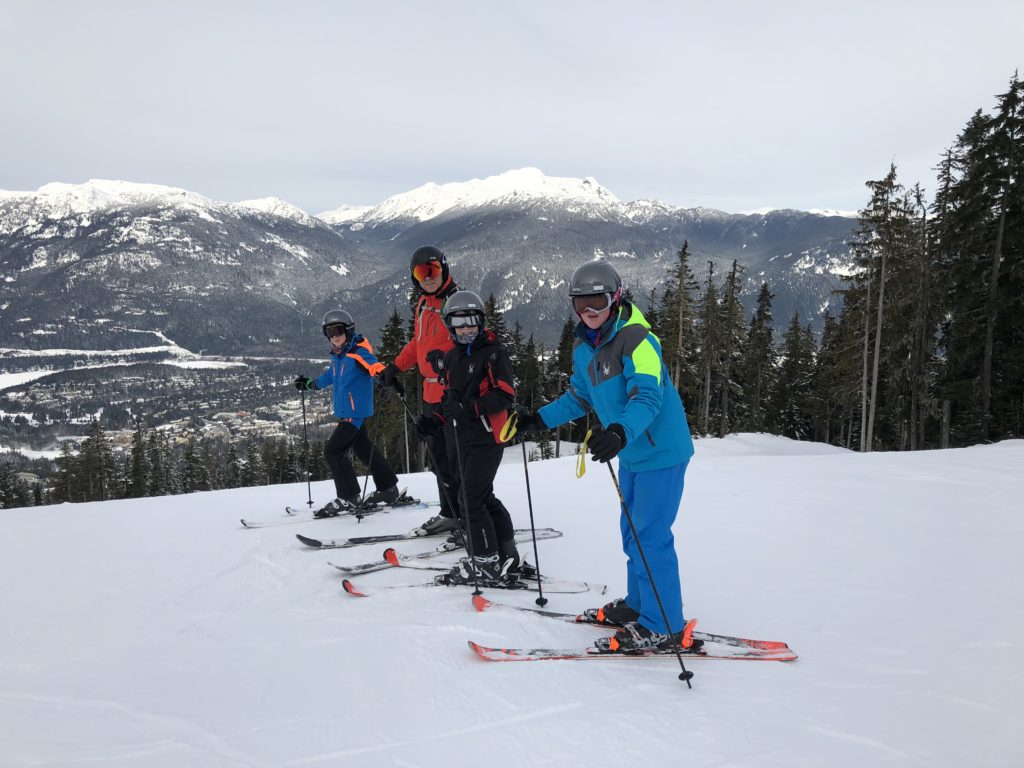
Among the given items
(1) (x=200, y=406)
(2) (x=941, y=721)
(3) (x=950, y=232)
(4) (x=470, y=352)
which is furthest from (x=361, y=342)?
(1) (x=200, y=406)

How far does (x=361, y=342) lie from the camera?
6.80 meters

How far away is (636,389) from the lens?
3146 mm

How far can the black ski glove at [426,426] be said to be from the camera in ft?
16.3

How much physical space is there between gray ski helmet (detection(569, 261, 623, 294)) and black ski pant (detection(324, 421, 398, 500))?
427 cm

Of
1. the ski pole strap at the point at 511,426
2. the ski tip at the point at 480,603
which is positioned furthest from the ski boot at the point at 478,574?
the ski pole strap at the point at 511,426

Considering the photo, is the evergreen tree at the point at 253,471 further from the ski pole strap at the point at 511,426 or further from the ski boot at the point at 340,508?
the ski pole strap at the point at 511,426

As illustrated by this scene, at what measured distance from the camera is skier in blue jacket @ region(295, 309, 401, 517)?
6.73 m

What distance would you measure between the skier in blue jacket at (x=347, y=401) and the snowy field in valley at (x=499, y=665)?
81 centimetres

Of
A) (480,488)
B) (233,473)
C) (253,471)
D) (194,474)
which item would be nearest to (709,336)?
(480,488)

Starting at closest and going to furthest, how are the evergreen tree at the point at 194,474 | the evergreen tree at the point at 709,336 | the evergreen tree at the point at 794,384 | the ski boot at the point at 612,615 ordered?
1. the ski boot at the point at 612,615
2. the evergreen tree at the point at 709,336
3. the evergreen tree at the point at 794,384
4. the evergreen tree at the point at 194,474

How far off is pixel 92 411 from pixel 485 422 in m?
206

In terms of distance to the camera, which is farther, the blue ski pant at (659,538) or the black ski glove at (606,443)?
the blue ski pant at (659,538)

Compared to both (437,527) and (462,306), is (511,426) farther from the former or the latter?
(437,527)

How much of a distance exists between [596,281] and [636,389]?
716 mm
